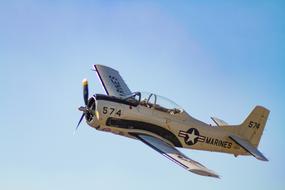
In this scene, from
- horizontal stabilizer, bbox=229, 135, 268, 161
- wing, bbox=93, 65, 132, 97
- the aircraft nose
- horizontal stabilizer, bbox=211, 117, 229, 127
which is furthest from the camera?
horizontal stabilizer, bbox=211, 117, 229, 127

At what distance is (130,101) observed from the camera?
21453mm

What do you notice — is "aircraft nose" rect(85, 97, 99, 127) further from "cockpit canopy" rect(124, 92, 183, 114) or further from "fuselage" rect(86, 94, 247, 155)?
"cockpit canopy" rect(124, 92, 183, 114)

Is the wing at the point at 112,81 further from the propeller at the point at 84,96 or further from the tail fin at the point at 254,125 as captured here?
the tail fin at the point at 254,125

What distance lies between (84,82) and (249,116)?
9.70 metres

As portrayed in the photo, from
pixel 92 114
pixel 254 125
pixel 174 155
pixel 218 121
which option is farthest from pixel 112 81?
pixel 174 155

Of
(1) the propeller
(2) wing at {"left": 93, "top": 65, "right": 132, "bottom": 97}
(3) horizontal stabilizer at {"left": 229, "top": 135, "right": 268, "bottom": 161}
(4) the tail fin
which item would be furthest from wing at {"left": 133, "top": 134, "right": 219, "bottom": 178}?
(4) the tail fin

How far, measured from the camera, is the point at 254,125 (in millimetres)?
25188

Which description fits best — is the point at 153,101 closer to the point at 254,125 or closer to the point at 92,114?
the point at 92,114

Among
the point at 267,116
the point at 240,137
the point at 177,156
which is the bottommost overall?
the point at 177,156

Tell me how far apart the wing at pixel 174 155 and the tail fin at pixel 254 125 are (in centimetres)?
573

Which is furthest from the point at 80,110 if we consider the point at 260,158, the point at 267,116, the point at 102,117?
the point at 267,116

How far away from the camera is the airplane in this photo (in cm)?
2078

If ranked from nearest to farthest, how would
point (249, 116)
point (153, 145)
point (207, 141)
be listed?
point (153, 145)
point (207, 141)
point (249, 116)

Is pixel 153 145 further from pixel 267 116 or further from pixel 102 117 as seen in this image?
pixel 267 116
